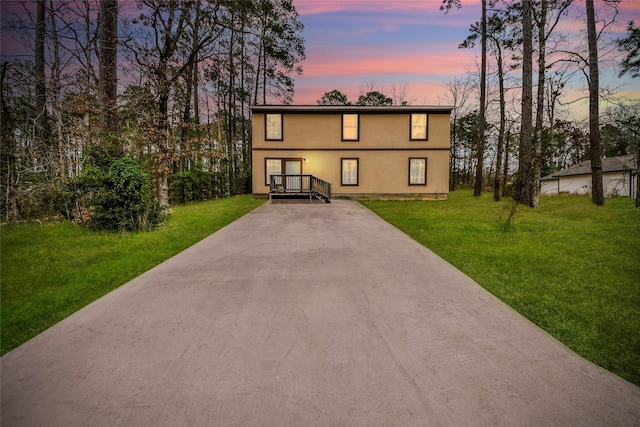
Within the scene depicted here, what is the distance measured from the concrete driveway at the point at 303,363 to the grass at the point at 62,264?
44 cm

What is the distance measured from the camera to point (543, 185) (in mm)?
33250

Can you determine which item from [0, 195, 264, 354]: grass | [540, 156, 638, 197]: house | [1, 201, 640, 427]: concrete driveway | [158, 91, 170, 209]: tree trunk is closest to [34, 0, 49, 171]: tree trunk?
[158, 91, 170, 209]: tree trunk

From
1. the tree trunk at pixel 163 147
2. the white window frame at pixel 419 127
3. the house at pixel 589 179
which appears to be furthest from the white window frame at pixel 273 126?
the house at pixel 589 179

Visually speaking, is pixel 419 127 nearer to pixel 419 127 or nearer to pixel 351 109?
pixel 419 127

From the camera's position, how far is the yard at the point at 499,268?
2971 mm

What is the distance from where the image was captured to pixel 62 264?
16.2 ft

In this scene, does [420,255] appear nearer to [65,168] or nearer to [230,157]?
[65,168]

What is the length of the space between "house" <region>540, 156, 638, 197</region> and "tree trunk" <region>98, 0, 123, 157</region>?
29.4 m

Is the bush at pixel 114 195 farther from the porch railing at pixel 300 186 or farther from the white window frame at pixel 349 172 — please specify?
the white window frame at pixel 349 172

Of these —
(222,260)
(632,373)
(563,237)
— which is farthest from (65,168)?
(563,237)

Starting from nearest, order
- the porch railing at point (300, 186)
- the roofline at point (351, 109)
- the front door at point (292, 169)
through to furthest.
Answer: the porch railing at point (300, 186) < the roofline at point (351, 109) < the front door at point (292, 169)

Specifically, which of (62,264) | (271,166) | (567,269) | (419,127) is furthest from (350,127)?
(62,264)

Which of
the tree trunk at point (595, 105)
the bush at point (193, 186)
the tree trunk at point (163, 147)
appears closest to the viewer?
the tree trunk at point (163, 147)

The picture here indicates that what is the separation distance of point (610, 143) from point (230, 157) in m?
45.0
